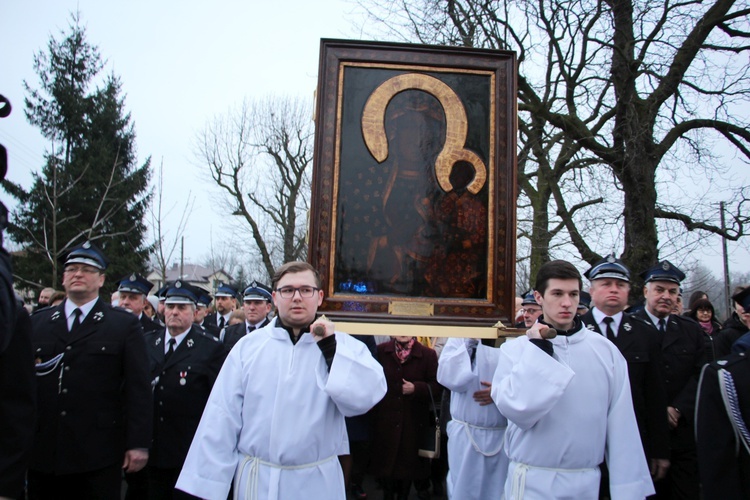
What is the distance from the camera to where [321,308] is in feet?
13.3

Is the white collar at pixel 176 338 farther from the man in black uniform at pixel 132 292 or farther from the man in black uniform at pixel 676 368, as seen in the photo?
the man in black uniform at pixel 676 368

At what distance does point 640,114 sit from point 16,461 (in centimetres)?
1127

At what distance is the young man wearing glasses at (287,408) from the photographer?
10.3 feet

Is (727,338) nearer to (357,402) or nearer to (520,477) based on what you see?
(520,477)

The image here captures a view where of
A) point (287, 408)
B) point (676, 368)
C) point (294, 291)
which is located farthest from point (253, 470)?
point (676, 368)

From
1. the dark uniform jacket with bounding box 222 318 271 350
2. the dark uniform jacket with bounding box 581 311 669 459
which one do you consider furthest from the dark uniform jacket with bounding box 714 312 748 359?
the dark uniform jacket with bounding box 222 318 271 350

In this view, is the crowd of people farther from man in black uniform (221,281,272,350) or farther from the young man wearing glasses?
man in black uniform (221,281,272,350)

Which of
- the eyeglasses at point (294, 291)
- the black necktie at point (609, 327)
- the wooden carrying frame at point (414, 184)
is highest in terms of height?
the wooden carrying frame at point (414, 184)

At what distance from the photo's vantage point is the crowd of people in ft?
10.5

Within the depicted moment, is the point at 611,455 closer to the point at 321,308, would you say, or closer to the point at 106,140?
the point at 321,308

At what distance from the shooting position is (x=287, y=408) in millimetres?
3213

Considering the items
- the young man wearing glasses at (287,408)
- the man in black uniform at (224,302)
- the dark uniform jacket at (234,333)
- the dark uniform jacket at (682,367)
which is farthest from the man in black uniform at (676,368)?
the man in black uniform at (224,302)

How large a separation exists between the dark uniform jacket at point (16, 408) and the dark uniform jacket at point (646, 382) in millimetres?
4005

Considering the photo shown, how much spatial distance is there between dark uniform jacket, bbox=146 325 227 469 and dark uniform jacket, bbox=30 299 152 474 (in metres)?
0.57
